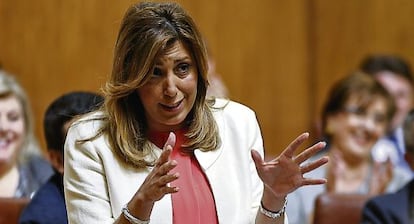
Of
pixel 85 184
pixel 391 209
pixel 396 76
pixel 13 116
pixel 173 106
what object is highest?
pixel 173 106

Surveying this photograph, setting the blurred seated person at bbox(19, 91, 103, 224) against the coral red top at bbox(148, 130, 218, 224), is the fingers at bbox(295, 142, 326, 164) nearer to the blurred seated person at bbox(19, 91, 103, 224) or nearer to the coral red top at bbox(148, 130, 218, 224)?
the coral red top at bbox(148, 130, 218, 224)

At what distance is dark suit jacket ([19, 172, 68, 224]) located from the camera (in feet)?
7.47

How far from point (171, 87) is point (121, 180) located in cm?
20

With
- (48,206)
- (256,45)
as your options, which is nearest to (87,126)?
(48,206)

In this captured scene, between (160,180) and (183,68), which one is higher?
(183,68)

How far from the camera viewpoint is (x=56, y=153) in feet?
7.99

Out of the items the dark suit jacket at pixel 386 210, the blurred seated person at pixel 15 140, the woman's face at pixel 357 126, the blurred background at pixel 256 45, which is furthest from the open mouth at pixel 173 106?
the blurred background at pixel 256 45

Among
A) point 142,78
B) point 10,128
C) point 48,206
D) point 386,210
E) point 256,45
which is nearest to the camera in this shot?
point 142,78

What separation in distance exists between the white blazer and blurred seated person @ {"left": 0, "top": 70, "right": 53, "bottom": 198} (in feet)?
4.29

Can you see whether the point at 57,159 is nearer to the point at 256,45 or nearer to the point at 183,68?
the point at 183,68

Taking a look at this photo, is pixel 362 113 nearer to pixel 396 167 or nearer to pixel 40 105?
pixel 396 167

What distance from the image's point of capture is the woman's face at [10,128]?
10.4 feet

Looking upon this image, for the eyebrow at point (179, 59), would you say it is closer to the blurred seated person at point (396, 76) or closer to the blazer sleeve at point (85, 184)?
the blazer sleeve at point (85, 184)

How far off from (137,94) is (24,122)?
5.00 feet
